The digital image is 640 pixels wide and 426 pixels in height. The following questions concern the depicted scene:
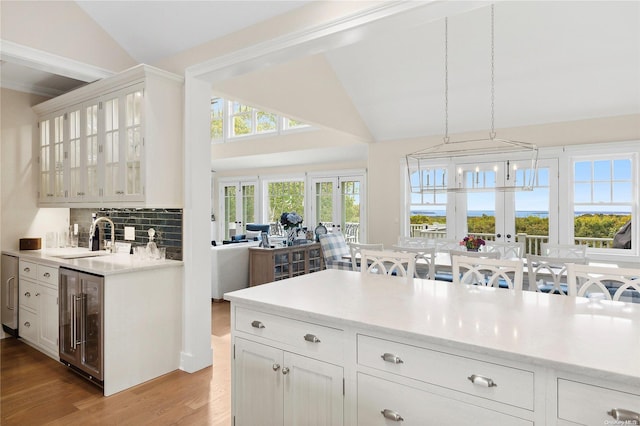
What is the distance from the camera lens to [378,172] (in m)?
6.73

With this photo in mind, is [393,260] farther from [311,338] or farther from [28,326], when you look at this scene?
[28,326]

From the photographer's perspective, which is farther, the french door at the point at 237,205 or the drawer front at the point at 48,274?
the french door at the point at 237,205

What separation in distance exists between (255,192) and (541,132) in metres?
6.45

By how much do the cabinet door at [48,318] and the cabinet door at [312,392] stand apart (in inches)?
101

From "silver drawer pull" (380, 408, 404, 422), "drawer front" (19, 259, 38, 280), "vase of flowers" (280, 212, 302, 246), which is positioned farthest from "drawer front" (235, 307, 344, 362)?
"vase of flowers" (280, 212, 302, 246)

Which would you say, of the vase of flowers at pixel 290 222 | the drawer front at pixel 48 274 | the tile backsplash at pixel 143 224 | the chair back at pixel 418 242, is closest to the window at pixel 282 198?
the vase of flowers at pixel 290 222

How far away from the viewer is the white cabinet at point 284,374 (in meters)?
1.69

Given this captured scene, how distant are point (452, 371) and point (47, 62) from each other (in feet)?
11.6

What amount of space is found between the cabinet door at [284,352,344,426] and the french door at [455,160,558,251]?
425 cm

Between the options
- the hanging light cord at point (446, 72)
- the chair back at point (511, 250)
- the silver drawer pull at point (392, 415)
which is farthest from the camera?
the hanging light cord at point (446, 72)

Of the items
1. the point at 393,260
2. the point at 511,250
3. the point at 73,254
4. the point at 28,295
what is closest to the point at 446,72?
the point at 511,250

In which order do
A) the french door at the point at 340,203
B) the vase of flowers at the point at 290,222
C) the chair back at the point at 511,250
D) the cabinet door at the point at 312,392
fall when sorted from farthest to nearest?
1. the french door at the point at 340,203
2. the vase of flowers at the point at 290,222
3. the chair back at the point at 511,250
4. the cabinet door at the point at 312,392

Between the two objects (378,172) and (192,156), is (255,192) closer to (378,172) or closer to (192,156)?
(378,172)

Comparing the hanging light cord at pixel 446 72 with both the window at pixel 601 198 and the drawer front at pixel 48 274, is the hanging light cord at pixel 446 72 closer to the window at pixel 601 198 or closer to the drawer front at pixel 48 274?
the window at pixel 601 198
